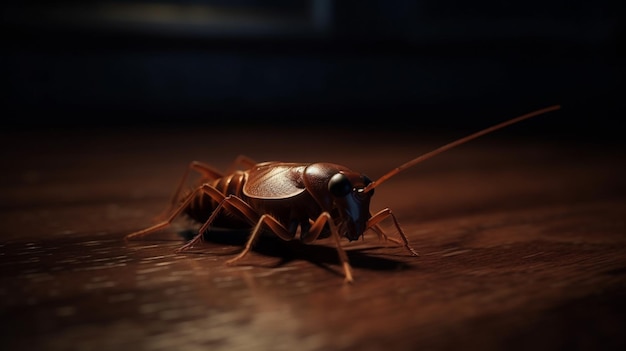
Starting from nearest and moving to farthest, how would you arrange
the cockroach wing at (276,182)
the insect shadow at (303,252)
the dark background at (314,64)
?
1. the insect shadow at (303,252)
2. the cockroach wing at (276,182)
3. the dark background at (314,64)

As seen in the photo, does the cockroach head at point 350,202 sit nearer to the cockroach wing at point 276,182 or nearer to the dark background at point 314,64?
the cockroach wing at point 276,182

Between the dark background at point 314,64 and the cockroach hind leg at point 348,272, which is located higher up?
the dark background at point 314,64

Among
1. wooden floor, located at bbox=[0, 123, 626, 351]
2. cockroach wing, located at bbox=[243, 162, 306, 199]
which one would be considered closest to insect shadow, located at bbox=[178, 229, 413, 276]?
wooden floor, located at bbox=[0, 123, 626, 351]

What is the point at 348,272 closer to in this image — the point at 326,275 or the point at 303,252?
the point at 326,275

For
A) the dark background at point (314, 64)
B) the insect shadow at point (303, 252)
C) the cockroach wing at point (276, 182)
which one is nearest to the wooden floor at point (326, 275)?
the insect shadow at point (303, 252)

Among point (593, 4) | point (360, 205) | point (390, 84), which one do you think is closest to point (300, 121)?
point (390, 84)

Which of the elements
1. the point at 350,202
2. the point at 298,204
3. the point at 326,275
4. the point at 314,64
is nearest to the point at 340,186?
the point at 350,202
